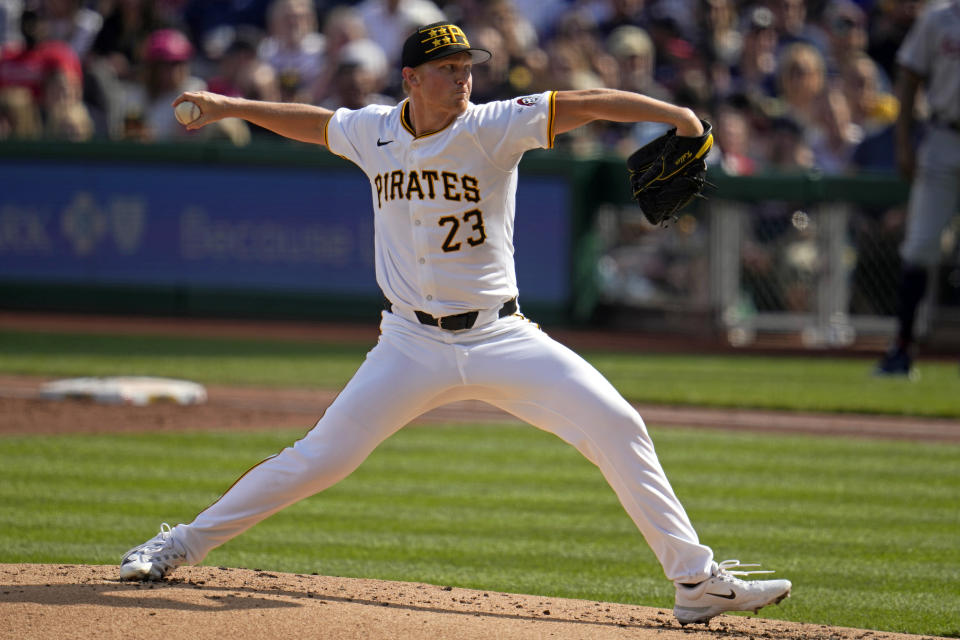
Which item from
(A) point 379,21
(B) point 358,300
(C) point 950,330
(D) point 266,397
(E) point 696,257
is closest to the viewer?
(D) point 266,397

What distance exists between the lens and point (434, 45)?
4.46 meters

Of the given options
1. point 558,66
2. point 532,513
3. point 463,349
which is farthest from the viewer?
point 558,66

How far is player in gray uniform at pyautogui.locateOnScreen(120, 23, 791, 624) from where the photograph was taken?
439cm

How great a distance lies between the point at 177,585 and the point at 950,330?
9098mm

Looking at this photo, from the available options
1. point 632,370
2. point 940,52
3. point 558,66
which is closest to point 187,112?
point 940,52

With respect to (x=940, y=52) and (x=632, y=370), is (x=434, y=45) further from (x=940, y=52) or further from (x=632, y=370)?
(x=632, y=370)

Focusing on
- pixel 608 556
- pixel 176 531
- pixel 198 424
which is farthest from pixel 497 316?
pixel 198 424

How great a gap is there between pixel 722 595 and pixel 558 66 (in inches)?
399

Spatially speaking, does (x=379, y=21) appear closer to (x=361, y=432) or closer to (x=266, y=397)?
(x=266, y=397)

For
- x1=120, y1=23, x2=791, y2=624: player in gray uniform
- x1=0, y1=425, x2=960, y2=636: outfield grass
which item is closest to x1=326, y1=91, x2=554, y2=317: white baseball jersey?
x1=120, y1=23, x2=791, y2=624: player in gray uniform

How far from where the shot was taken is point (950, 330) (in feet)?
40.2

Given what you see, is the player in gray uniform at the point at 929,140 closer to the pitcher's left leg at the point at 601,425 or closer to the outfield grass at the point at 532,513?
the outfield grass at the point at 532,513

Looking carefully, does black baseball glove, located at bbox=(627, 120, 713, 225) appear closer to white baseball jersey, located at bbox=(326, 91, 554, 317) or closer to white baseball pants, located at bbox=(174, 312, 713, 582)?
white baseball jersey, located at bbox=(326, 91, 554, 317)

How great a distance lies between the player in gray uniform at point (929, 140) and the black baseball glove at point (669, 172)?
19.2 ft
